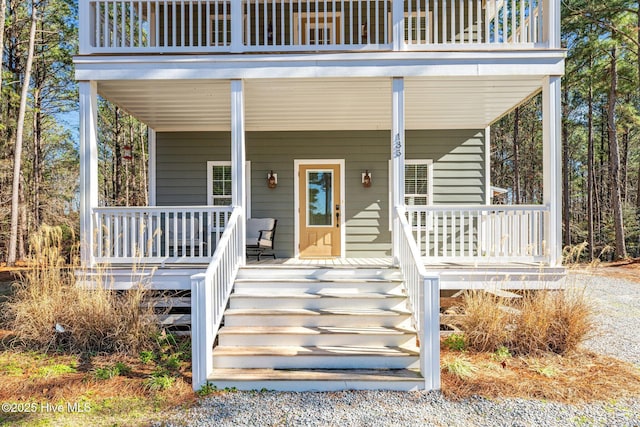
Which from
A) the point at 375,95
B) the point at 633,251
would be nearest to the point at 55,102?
the point at 375,95

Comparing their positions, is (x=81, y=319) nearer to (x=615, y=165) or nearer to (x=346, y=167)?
(x=346, y=167)

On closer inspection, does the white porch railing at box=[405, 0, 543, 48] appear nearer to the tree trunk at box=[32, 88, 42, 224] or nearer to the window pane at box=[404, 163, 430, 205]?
the window pane at box=[404, 163, 430, 205]

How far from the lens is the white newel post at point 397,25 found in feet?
17.2

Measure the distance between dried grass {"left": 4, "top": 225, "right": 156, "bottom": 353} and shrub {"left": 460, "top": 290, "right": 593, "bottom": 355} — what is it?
3.77m

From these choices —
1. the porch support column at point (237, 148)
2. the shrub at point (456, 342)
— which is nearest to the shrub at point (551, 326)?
the shrub at point (456, 342)

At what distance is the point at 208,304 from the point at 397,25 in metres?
4.31

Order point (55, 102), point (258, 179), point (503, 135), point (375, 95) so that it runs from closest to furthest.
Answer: point (375, 95), point (258, 179), point (55, 102), point (503, 135)

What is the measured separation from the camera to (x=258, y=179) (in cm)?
807

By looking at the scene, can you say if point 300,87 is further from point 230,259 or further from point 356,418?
point 356,418

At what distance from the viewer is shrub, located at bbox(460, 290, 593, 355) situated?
4.38 metres

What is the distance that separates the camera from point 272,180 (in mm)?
7957

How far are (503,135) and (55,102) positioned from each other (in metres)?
20.6

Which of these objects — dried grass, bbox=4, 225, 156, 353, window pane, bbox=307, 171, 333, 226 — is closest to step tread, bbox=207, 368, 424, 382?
dried grass, bbox=4, 225, 156, 353

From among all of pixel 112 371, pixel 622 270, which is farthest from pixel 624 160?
pixel 112 371
